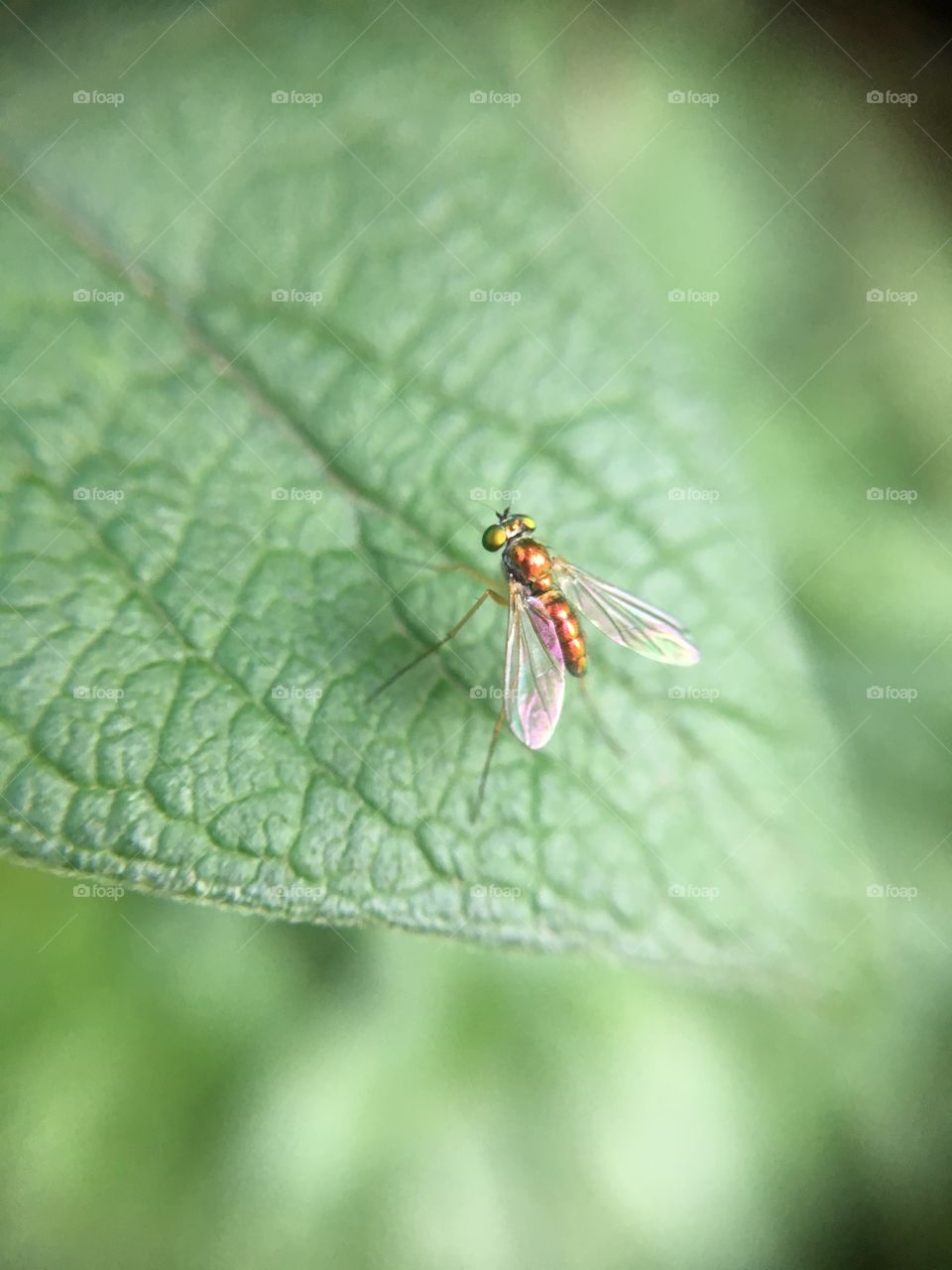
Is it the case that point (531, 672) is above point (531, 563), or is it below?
below

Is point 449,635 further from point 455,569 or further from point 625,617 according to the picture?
point 625,617

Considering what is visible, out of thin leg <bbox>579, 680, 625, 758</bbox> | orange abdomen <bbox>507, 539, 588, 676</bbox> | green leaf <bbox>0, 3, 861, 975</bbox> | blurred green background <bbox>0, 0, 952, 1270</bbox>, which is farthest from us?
blurred green background <bbox>0, 0, 952, 1270</bbox>

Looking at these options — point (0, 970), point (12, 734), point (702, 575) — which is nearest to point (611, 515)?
Answer: point (702, 575)

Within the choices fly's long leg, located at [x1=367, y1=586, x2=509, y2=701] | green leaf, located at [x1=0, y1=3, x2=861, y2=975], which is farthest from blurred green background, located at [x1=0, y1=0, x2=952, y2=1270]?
fly's long leg, located at [x1=367, y1=586, x2=509, y2=701]

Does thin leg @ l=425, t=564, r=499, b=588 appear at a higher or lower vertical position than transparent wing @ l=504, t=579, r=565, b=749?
higher

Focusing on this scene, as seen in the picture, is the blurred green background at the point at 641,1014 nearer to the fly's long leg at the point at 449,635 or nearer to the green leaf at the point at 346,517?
the green leaf at the point at 346,517

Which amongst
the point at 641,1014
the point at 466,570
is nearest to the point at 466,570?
the point at 466,570

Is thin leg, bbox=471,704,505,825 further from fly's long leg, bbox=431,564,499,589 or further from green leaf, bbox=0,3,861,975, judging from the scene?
fly's long leg, bbox=431,564,499,589
